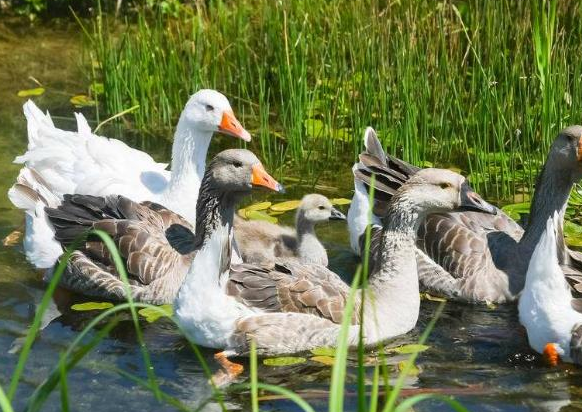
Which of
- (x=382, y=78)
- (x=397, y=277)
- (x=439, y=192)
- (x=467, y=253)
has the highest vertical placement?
(x=382, y=78)

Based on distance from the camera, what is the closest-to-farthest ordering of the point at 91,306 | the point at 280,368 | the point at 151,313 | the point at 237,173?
the point at 280,368, the point at 237,173, the point at 151,313, the point at 91,306

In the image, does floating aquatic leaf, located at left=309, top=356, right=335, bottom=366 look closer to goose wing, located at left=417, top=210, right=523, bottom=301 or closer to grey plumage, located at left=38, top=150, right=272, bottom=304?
grey plumage, located at left=38, top=150, right=272, bottom=304

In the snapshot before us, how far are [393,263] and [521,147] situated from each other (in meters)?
2.71

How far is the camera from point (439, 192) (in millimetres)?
7566

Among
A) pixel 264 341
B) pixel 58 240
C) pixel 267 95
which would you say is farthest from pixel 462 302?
pixel 267 95

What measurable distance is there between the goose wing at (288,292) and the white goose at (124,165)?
5.72 feet

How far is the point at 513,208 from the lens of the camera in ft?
31.2

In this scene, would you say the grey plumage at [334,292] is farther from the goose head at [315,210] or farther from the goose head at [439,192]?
the goose head at [315,210]

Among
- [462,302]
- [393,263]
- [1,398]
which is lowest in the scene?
[462,302]

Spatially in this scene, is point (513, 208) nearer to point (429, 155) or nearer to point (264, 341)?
point (429, 155)

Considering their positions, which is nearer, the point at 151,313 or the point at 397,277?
the point at 397,277

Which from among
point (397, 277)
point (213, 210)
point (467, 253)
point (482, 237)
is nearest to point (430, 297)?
point (467, 253)

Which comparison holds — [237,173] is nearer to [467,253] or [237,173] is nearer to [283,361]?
[283,361]

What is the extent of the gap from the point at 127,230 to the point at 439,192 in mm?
2244
